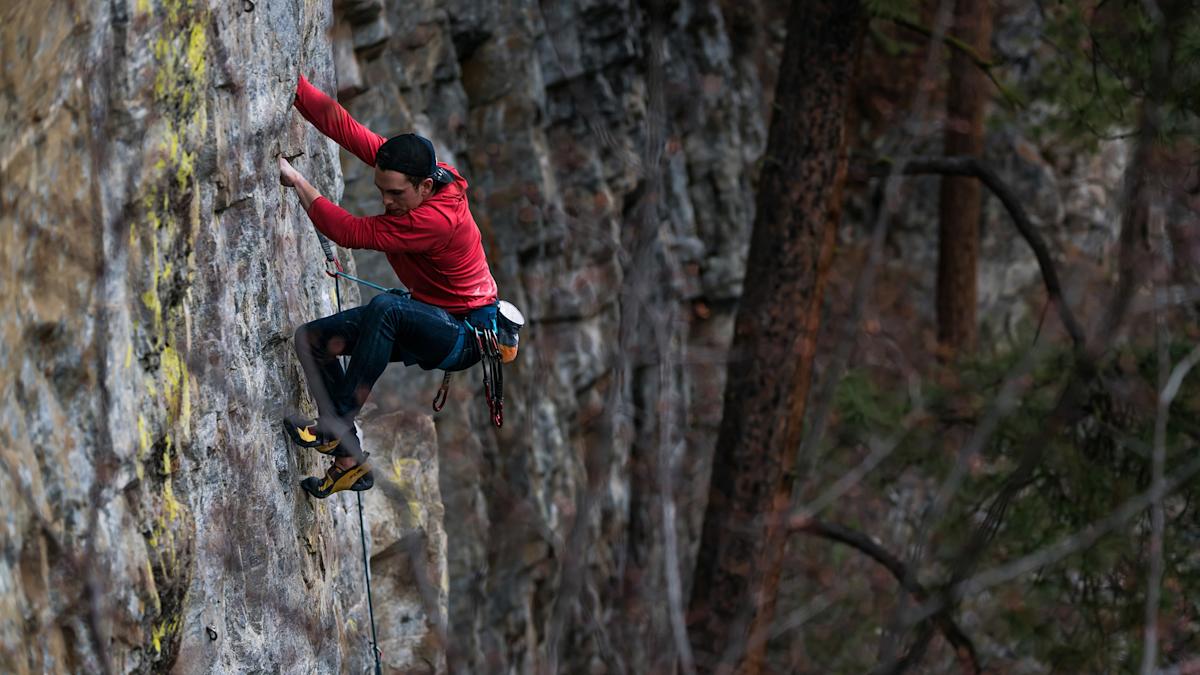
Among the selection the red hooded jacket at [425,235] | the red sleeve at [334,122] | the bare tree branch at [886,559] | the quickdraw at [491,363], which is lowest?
the bare tree branch at [886,559]

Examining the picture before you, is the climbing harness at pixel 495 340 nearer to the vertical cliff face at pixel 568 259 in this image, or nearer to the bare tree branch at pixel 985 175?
the vertical cliff face at pixel 568 259

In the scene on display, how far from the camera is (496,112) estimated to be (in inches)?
362

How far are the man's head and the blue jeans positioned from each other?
0.38 meters

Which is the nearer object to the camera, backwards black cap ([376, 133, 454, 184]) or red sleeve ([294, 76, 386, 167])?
backwards black cap ([376, 133, 454, 184])

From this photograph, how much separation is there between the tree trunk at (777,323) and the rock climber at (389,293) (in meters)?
3.36

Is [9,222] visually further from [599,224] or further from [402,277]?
[599,224]

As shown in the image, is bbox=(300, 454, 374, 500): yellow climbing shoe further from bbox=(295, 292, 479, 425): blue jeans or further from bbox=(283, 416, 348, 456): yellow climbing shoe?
bbox=(295, 292, 479, 425): blue jeans

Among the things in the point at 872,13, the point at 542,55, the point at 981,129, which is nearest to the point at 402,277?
the point at 872,13

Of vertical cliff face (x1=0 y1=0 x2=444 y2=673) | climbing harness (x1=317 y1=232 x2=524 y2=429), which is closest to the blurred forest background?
vertical cliff face (x1=0 y1=0 x2=444 y2=673)

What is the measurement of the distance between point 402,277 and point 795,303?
12.1ft

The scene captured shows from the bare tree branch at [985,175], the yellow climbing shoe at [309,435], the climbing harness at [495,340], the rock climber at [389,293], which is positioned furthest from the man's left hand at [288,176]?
the bare tree branch at [985,175]

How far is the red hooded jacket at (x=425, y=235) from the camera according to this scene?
4.45m

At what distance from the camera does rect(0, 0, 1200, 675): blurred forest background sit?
11.3 feet

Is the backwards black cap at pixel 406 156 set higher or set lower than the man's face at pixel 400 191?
higher
